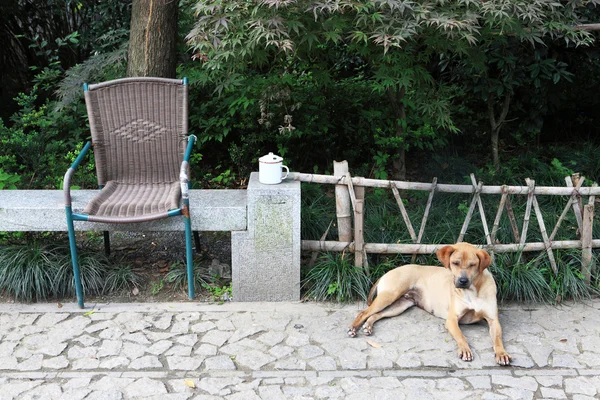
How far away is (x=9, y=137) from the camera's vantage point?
22.2 ft

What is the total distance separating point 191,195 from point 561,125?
5.84m

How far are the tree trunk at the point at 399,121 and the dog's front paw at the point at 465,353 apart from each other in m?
2.74

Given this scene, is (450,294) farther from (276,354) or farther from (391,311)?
(276,354)

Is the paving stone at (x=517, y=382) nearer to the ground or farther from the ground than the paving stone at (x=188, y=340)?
nearer to the ground

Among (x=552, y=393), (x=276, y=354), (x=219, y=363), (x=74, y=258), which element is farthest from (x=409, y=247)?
(x=74, y=258)

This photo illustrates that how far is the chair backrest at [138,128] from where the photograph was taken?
513cm

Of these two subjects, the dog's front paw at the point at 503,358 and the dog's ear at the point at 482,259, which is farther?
the dog's ear at the point at 482,259

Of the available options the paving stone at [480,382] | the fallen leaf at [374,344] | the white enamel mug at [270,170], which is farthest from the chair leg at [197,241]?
the paving stone at [480,382]

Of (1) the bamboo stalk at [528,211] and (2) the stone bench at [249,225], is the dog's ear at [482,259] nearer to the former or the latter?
(1) the bamboo stalk at [528,211]

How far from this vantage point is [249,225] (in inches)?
183

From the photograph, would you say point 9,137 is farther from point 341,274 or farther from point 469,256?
point 469,256

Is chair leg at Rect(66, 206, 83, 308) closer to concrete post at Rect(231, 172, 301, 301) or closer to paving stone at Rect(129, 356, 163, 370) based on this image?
paving stone at Rect(129, 356, 163, 370)

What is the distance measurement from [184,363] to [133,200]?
1.40 m

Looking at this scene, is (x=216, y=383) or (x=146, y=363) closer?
(x=216, y=383)
